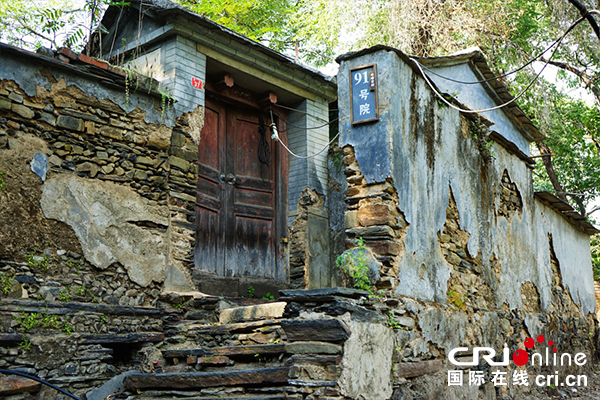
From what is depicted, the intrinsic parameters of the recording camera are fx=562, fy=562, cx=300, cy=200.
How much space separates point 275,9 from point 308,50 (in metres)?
1.43

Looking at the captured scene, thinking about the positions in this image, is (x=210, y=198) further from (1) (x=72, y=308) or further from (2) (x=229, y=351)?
(2) (x=229, y=351)

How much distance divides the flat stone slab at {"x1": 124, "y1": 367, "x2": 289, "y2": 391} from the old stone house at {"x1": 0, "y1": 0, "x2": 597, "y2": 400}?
15mm

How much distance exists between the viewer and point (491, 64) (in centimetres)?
1163

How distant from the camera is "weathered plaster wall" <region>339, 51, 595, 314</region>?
16.8 ft

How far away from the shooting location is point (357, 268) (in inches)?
189

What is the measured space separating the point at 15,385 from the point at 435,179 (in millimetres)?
4317

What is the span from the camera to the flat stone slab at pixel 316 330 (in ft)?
13.6

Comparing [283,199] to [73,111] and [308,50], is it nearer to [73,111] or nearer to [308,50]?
[73,111]

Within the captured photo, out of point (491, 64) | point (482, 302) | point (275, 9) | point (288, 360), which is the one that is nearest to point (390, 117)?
point (288, 360)

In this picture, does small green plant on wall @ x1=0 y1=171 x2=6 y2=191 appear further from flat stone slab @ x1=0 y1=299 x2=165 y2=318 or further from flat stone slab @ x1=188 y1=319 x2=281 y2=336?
flat stone slab @ x1=188 y1=319 x2=281 y2=336

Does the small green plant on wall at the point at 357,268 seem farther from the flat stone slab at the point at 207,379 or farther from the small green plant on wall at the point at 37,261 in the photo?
the small green plant on wall at the point at 37,261
